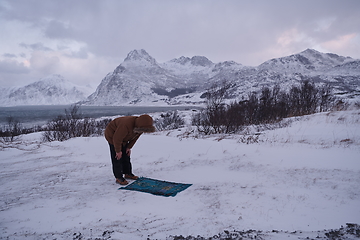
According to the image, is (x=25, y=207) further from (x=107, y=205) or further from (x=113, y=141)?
(x=113, y=141)

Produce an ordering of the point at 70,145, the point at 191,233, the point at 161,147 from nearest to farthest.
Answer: the point at 191,233, the point at 161,147, the point at 70,145

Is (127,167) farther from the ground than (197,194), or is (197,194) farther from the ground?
(127,167)

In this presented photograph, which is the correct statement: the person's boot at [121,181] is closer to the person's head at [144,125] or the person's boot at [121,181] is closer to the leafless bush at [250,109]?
the person's head at [144,125]

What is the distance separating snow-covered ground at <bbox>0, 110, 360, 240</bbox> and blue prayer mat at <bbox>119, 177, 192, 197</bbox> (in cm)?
14

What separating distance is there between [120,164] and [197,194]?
182 cm

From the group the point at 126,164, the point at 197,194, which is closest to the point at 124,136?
the point at 126,164

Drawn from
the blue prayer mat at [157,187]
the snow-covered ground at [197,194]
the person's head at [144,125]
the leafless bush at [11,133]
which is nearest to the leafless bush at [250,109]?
the snow-covered ground at [197,194]

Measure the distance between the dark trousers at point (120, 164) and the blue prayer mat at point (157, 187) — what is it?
39 cm

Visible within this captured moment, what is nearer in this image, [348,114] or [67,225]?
[67,225]

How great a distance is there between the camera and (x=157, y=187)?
157 inches

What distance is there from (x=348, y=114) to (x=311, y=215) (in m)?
9.10

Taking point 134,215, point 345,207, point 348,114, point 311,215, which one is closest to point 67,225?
point 134,215

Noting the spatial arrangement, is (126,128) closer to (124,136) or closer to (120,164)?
(124,136)

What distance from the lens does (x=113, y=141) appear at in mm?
4109
